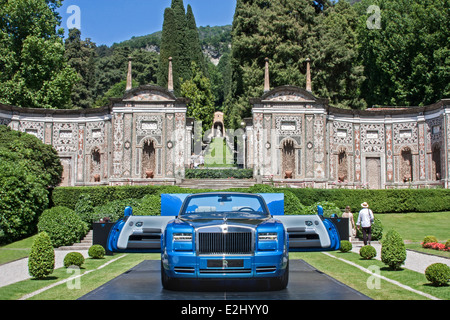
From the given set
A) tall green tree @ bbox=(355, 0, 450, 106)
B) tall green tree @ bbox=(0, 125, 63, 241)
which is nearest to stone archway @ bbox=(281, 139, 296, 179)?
tall green tree @ bbox=(355, 0, 450, 106)

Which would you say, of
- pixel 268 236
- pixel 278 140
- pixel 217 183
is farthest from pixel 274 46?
pixel 268 236

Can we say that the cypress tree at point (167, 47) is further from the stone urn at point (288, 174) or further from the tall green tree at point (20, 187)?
the tall green tree at point (20, 187)

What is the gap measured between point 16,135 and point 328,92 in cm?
3085

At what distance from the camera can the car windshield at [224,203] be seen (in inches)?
406

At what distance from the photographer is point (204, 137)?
206ft

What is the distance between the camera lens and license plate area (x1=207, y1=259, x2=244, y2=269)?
8.23 m

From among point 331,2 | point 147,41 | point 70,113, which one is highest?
point 147,41

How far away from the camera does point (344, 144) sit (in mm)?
40469

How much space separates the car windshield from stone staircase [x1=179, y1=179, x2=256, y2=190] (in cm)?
2220

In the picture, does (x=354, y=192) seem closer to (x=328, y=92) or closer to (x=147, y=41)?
(x=328, y=92)

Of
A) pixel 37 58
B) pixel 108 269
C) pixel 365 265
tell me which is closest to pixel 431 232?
pixel 365 265

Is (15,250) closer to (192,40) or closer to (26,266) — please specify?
(26,266)

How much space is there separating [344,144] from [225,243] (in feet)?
110

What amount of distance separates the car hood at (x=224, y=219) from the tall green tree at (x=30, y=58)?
123 feet
